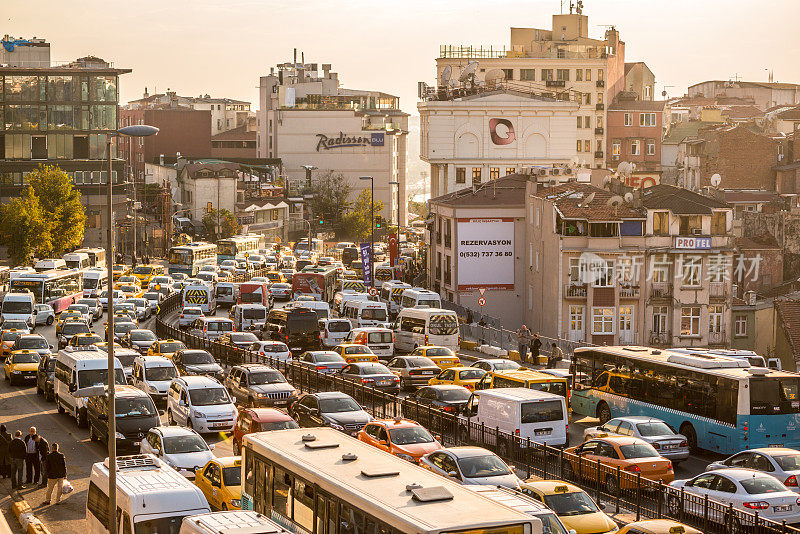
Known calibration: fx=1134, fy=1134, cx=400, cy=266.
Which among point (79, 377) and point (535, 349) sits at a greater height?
point (79, 377)

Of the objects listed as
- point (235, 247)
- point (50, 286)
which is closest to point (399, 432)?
point (50, 286)

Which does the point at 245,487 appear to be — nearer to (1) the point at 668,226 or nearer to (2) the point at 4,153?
(1) the point at 668,226

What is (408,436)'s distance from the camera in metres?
27.3

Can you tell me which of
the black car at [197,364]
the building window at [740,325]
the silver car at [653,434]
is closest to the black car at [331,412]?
the silver car at [653,434]

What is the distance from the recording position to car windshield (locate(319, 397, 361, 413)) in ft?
104

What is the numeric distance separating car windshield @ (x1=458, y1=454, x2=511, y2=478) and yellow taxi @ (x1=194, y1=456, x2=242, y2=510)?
453 centimetres

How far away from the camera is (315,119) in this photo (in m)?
178

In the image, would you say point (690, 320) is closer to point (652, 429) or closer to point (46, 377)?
point (652, 429)

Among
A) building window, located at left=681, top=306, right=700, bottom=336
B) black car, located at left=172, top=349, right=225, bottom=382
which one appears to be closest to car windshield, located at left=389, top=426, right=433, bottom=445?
black car, located at left=172, top=349, right=225, bottom=382

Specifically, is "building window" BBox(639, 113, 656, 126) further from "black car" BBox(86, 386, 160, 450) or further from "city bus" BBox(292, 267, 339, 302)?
"black car" BBox(86, 386, 160, 450)

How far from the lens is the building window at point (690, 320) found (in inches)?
2527

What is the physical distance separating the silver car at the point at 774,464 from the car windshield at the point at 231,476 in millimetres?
10078

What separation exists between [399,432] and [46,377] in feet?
61.3

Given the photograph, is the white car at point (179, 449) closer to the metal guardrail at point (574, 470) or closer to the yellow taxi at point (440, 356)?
the metal guardrail at point (574, 470)
